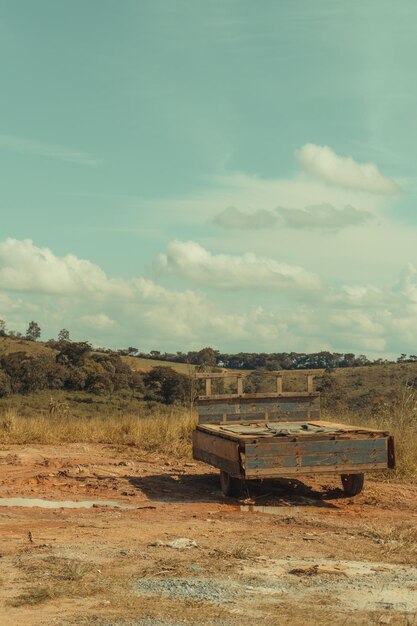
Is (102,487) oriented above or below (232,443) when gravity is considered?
below

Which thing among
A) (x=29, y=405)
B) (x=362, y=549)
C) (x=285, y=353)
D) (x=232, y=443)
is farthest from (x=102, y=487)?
(x=285, y=353)

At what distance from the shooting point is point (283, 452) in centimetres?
940

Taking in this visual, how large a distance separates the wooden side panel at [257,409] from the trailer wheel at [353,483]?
1.62 m

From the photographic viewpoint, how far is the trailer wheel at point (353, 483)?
1050 centimetres

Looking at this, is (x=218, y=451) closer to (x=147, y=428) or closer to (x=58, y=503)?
(x=58, y=503)

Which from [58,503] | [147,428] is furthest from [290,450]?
[147,428]

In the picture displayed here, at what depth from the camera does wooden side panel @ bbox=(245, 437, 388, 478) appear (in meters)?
9.30

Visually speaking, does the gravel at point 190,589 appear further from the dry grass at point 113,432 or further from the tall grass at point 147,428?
the dry grass at point 113,432

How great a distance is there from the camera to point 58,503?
971 cm

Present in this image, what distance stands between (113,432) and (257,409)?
4.99 m

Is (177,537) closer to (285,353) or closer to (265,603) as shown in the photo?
(265,603)

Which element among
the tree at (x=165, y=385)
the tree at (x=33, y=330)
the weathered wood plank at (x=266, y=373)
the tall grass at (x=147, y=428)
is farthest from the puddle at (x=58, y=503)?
the tree at (x=33, y=330)

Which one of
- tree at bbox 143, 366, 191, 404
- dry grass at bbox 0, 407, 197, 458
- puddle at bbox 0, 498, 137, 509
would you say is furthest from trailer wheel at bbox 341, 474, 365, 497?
tree at bbox 143, 366, 191, 404

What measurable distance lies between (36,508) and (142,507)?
1.22 metres
